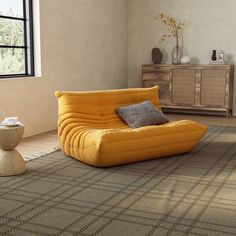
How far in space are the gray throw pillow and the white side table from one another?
3.83 ft

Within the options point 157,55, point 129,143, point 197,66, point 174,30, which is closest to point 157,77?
point 157,55

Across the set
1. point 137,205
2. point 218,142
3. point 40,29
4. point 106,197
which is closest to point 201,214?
point 137,205

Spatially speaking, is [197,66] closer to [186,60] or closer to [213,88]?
[186,60]

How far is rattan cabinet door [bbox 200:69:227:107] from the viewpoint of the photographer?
258 inches

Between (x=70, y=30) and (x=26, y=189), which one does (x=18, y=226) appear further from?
(x=70, y=30)

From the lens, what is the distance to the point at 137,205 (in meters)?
2.78

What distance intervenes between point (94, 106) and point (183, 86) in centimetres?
288

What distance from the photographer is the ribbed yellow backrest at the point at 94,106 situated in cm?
410

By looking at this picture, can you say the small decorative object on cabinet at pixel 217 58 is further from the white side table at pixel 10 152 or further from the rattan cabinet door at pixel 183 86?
the white side table at pixel 10 152

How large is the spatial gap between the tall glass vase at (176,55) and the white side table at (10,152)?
4093 mm

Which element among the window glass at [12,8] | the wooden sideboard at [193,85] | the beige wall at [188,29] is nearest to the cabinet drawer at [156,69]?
the wooden sideboard at [193,85]

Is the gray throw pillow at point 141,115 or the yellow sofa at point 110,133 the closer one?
A: the yellow sofa at point 110,133

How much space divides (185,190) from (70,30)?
3.51 meters

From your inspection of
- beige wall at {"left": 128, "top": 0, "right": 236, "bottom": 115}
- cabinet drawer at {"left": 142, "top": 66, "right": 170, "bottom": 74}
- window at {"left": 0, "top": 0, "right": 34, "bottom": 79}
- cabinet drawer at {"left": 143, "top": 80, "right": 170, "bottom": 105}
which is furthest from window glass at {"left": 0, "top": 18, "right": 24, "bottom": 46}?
beige wall at {"left": 128, "top": 0, "right": 236, "bottom": 115}
